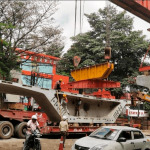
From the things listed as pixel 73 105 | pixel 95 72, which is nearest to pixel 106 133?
pixel 73 105

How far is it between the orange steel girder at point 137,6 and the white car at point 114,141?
4.69m

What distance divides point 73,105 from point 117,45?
16.8 meters

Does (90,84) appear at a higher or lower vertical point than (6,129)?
higher

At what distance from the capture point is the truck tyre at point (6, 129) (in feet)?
41.8

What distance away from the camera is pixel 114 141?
23.9ft

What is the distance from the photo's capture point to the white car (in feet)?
22.8

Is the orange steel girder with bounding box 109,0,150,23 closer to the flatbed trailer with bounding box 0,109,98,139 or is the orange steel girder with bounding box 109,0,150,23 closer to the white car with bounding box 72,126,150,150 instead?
the white car with bounding box 72,126,150,150

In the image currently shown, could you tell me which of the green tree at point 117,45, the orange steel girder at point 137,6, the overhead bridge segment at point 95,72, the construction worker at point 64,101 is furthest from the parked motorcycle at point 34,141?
the green tree at point 117,45

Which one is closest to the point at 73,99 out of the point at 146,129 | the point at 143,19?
the point at 143,19

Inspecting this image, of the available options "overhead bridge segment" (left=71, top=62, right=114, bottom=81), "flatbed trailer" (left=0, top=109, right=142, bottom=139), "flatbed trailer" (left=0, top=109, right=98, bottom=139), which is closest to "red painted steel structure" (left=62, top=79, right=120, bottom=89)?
"overhead bridge segment" (left=71, top=62, right=114, bottom=81)

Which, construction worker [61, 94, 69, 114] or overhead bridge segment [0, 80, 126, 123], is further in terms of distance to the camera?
construction worker [61, 94, 69, 114]

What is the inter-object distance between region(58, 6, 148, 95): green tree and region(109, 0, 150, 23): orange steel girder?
792 inches

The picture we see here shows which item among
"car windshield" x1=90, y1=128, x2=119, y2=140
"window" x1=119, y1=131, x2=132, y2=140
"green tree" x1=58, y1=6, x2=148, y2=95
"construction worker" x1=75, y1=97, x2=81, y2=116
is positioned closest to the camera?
"car windshield" x1=90, y1=128, x2=119, y2=140

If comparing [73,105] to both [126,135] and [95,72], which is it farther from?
[126,135]
